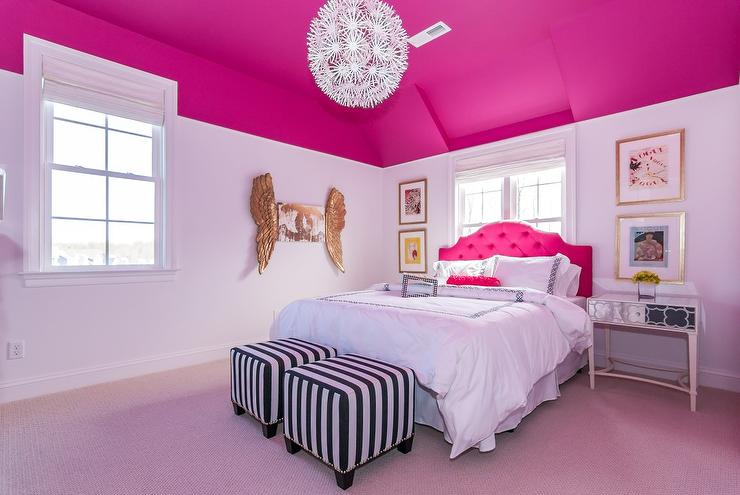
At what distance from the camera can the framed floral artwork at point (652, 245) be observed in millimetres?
3318

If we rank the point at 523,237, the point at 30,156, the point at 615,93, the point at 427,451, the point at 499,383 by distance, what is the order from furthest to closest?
the point at 523,237, the point at 615,93, the point at 30,156, the point at 427,451, the point at 499,383

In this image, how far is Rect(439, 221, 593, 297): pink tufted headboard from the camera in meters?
3.74

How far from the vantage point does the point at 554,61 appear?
3.66m

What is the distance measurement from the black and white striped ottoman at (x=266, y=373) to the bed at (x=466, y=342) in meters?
0.29

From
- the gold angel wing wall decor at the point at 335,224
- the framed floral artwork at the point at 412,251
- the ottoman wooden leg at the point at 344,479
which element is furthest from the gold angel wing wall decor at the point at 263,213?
the ottoman wooden leg at the point at 344,479

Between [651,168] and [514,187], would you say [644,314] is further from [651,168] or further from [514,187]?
[514,187]

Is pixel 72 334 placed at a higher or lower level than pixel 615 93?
lower

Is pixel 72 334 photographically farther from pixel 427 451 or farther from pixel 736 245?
pixel 736 245

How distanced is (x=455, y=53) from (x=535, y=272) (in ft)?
7.46

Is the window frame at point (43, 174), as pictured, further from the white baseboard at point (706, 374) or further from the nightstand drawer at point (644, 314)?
the white baseboard at point (706, 374)

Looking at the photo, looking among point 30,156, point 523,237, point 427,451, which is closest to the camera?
point 427,451

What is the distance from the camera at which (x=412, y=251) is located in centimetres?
544

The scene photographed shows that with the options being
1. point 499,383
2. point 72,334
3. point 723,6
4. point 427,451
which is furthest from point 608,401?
point 72,334

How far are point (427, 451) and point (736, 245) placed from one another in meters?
3.02
